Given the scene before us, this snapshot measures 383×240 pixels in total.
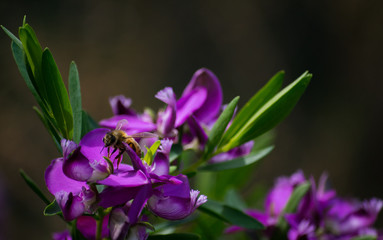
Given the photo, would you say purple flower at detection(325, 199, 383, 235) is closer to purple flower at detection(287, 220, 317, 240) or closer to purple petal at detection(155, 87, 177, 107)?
purple flower at detection(287, 220, 317, 240)

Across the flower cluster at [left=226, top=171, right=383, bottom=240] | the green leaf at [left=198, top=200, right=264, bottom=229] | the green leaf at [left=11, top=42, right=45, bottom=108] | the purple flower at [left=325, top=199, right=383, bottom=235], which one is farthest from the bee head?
the purple flower at [left=325, top=199, right=383, bottom=235]

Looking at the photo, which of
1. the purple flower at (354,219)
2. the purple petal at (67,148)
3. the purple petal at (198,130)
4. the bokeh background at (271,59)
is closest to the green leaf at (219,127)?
the purple petal at (198,130)

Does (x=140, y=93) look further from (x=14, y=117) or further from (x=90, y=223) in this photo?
(x=90, y=223)

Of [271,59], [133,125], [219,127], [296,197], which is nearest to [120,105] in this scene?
[133,125]

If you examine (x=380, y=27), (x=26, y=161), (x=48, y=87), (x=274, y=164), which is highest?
(x=48, y=87)

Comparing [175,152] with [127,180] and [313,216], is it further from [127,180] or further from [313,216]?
[313,216]

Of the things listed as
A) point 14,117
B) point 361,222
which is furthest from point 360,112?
point 361,222
